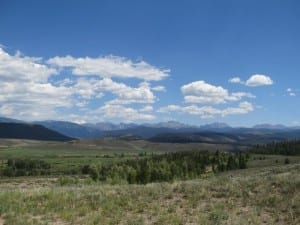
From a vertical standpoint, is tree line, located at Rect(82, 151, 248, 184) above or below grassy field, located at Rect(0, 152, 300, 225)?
below

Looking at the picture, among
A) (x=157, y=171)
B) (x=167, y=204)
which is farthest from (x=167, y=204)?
(x=157, y=171)

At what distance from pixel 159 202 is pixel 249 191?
5200mm

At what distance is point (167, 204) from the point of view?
75.5ft

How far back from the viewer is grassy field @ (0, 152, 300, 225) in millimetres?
20109

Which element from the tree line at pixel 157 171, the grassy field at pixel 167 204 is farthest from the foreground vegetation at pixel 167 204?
the tree line at pixel 157 171

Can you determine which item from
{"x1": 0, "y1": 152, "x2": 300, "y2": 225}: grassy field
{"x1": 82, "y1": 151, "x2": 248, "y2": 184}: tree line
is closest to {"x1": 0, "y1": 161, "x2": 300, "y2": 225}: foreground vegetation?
{"x1": 0, "y1": 152, "x2": 300, "y2": 225}: grassy field

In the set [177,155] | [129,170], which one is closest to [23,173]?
[177,155]

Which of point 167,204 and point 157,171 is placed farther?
point 157,171

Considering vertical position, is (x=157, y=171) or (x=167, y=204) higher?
(x=167, y=204)

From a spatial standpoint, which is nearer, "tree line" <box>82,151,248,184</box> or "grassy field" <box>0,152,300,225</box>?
"grassy field" <box>0,152,300,225</box>

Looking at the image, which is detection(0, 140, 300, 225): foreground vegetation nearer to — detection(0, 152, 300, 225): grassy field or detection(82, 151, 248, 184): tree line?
detection(0, 152, 300, 225): grassy field

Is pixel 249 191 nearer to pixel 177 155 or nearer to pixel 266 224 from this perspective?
pixel 266 224

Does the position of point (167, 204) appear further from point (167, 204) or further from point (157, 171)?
point (157, 171)

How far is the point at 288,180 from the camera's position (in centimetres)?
2528
